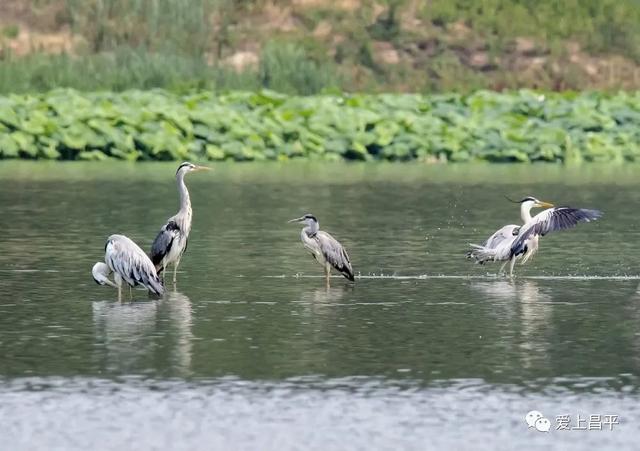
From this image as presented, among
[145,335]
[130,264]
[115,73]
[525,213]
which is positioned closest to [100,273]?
[130,264]

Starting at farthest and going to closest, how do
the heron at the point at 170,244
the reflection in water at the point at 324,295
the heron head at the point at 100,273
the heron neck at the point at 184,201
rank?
the heron neck at the point at 184,201, the heron at the point at 170,244, the reflection in water at the point at 324,295, the heron head at the point at 100,273

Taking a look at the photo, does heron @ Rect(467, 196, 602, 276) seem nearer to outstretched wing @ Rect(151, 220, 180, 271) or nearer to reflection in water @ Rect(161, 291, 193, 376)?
outstretched wing @ Rect(151, 220, 180, 271)

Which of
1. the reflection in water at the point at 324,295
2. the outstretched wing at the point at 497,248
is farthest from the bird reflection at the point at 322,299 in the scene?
the outstretched wing at the point at 497,248

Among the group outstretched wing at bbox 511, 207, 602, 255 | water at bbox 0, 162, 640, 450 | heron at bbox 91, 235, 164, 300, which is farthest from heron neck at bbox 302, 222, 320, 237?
heron at bbox 91, 235, 164, 300

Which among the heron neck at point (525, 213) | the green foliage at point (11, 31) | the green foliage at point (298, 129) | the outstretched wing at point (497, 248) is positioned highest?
the green foliage at point (11, 31)

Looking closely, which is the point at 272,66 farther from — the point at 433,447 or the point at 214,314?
the point at 433,447

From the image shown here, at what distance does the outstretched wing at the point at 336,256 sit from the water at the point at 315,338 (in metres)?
0.17

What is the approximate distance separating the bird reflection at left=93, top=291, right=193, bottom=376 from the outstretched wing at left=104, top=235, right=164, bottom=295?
0.20 m

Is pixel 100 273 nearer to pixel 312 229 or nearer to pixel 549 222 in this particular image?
pixel 312 229

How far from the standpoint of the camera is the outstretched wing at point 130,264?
15.4m

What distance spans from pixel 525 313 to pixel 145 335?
320 centimetres

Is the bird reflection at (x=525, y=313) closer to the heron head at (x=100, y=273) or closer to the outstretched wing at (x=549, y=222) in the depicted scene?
the outstretched wing at (x=549, y=222)

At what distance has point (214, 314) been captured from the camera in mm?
14898

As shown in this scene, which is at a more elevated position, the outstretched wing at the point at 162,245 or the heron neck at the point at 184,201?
the heron neck at the point at 184,201
